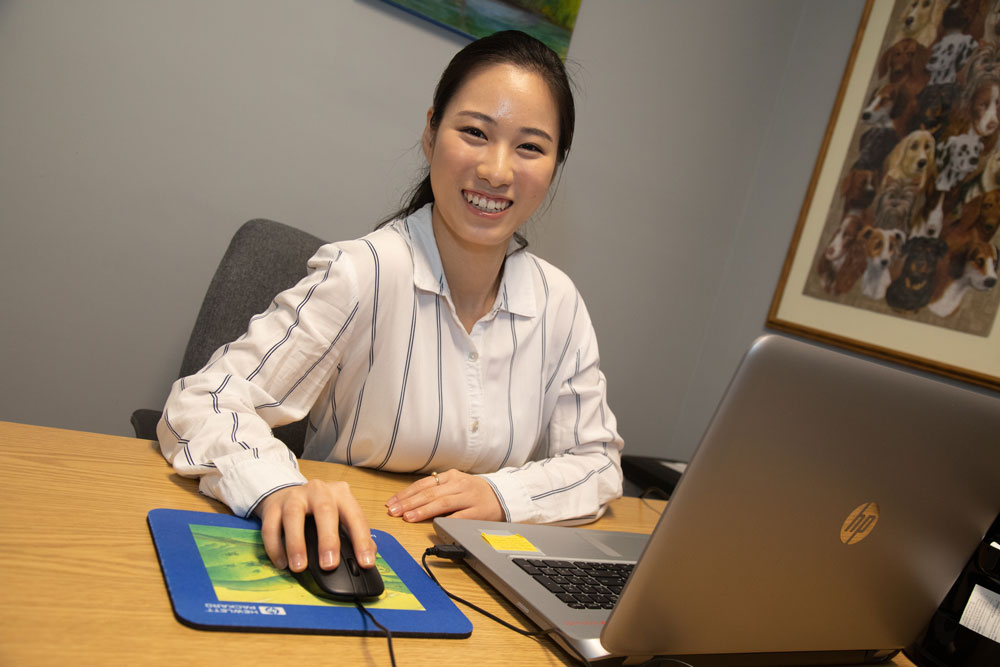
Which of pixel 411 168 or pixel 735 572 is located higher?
pixel 411 168

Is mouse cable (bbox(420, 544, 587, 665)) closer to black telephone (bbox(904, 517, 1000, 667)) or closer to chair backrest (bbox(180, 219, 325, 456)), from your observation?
black telephone (bbox(904, 517, 1000, 667))

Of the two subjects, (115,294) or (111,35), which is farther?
(115,294)

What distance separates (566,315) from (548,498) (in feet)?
1.40

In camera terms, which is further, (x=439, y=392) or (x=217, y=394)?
(x=439, y=392)

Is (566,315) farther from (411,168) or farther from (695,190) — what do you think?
(695,190)

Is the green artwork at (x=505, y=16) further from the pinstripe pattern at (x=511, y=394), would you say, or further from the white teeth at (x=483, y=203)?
the pinstripe pattern at (x=511, y=394)

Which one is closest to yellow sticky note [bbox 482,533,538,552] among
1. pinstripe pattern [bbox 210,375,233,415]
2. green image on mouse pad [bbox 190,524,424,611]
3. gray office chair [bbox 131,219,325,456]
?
green image on mouse pad [bbox 190,524,424,611]

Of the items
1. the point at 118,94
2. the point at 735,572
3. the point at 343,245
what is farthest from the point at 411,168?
the point at 735,572

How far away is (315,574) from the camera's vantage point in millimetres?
655

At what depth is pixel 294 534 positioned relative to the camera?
2.22 ft

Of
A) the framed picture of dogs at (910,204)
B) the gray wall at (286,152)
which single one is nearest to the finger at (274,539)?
the gray wall at (286,152)

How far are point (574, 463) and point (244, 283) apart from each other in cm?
68

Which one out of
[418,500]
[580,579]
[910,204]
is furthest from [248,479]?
[910,204]

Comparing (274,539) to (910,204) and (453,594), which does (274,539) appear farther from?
(910,204)
